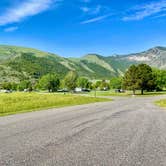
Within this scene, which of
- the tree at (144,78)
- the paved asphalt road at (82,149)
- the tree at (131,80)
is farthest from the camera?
the tree at (144,78)

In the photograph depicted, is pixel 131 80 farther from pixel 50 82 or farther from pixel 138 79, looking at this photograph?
pixel 50 82

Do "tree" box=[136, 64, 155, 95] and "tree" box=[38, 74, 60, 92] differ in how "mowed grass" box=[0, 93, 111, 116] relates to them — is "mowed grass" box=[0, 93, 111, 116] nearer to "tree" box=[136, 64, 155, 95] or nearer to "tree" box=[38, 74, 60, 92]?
"tree" box=[136, 64, 155, 95]

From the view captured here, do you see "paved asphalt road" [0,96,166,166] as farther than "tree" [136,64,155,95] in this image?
No

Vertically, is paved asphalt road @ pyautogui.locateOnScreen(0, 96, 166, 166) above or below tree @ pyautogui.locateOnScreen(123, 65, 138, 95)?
below

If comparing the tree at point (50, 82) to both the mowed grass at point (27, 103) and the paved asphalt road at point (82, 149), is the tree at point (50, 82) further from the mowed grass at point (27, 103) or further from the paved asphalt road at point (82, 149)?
the paved asphalt road at point (82, 149)

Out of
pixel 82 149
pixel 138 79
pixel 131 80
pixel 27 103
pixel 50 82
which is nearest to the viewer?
pixel 82 149

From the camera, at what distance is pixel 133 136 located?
12.9 metres

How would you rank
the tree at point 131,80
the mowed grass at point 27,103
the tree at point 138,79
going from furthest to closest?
the tree at point 138,79, the tree at point 131,80, the mowed grass at point 27,103

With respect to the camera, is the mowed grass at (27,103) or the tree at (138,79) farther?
the tree at (138,79)

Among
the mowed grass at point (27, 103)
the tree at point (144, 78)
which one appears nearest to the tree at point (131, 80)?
the tree at point (144, 78)

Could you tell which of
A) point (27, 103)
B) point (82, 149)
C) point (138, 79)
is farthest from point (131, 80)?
point (82, 149)

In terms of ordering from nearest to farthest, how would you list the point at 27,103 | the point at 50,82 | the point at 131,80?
the point at 27,103, the point at 131,80, the point at 50,82

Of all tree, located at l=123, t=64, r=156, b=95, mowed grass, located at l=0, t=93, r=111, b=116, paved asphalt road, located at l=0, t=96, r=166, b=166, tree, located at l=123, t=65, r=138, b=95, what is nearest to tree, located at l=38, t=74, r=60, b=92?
tree, located at l=123, t=64, r=156, b=95

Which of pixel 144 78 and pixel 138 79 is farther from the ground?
pixel 144 78
